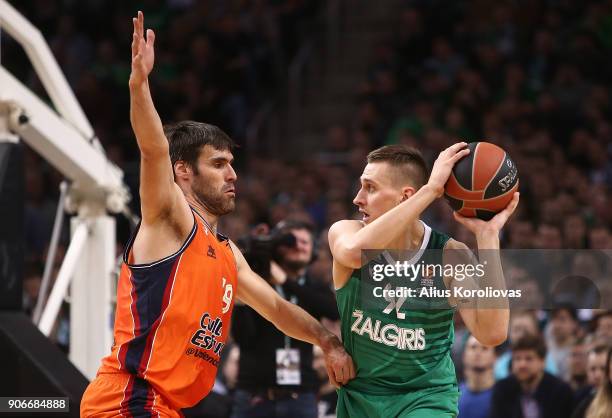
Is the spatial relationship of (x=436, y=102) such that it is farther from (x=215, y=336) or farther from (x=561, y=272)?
(x=215, y=336)

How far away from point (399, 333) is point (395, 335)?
0.02m

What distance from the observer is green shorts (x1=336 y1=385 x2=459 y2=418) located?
504 centimetres

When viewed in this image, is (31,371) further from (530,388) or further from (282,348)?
(530,388)

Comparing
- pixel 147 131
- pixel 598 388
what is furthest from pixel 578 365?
pixel 147 131

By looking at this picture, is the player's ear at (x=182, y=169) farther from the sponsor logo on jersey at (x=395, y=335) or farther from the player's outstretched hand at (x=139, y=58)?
the sponsor logo on jersey at (x=395, y=335)

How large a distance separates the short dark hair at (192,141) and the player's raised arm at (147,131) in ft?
1.60

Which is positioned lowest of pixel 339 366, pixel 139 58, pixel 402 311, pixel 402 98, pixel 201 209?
pixel 339 366

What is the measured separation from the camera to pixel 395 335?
16.8 feet

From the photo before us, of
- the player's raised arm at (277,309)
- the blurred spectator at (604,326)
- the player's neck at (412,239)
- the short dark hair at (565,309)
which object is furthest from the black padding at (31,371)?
the short dark hair at (565,309)

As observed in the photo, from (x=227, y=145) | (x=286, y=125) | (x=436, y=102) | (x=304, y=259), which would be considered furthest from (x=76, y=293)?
(x=286, y=125)

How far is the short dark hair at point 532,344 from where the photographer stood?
27.2 feet

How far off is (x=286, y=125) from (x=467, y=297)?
10692 mm

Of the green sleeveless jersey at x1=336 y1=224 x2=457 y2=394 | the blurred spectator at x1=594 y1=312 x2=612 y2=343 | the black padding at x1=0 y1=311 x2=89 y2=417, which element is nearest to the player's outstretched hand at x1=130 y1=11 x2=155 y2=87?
the green sleeveless jersey at x1=336 y1=224 x2=457 y2=394

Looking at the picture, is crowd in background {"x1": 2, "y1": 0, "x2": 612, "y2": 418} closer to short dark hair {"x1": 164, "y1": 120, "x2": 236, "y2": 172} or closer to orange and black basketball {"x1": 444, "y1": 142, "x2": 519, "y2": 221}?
orange and black basketball {"x1": 444, "y1": 142, "x2": 519, "y2": 221}
